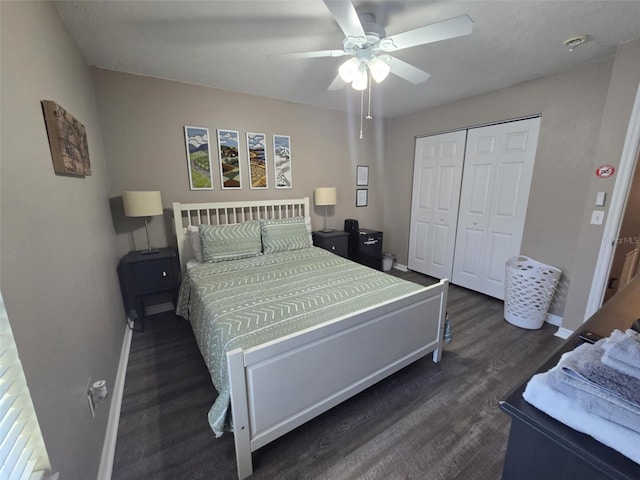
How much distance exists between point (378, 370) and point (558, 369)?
50.5 inches

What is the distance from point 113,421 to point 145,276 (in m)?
1.23

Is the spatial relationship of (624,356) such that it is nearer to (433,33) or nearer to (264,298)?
(433,33)

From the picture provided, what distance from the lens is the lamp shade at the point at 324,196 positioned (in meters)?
3.53

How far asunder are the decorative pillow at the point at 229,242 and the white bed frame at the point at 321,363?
1.63 m

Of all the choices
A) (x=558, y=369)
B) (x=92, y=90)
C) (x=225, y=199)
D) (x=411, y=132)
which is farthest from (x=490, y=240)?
(x=92, y=90)

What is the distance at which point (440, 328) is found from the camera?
2066mm

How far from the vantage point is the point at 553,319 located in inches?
107

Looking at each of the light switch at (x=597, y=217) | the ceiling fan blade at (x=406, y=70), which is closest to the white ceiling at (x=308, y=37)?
the ceiling fan blade at (x=406, y=70)

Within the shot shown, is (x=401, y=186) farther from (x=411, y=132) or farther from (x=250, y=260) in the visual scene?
(x=250, y=260)

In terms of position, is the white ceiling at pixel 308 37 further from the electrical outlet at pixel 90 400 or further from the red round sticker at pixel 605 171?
the electrical outlet at pixel 90 400

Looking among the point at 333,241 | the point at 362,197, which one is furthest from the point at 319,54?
the point at 362,197

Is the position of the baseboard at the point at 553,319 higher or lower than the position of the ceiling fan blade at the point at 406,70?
lower

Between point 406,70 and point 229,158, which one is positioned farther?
point 229,158

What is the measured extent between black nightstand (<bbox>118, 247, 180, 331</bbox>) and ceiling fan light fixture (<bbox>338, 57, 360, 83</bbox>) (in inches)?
85.3
